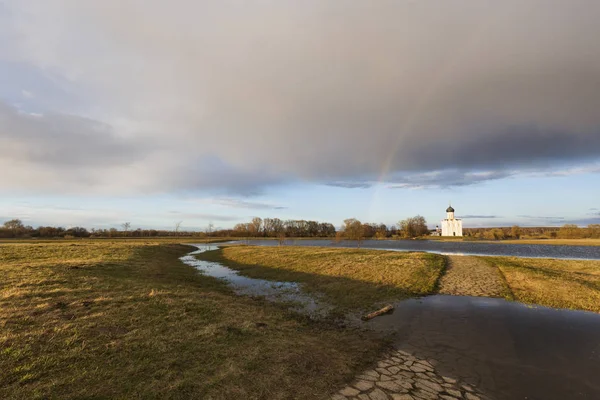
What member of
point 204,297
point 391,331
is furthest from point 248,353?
point 204,297

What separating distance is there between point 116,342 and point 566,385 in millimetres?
13065

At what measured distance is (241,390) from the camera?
647cm

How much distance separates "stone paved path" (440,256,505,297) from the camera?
62.5 feet

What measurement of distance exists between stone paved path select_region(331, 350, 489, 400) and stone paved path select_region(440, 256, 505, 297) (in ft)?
41.9

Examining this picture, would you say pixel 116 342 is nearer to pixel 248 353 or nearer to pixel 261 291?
pixel 248 353

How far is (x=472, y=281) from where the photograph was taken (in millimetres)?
21812

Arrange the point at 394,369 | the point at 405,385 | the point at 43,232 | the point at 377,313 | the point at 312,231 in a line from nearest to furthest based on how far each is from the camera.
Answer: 1. the point at 405,385
2. the point at 394,369
3. the point at 377,313
4. the point at 43,232
5. the point at 312,231

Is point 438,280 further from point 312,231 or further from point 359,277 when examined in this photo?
point 312,231

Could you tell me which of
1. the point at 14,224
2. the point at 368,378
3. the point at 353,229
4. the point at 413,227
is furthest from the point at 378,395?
the point at 14,224

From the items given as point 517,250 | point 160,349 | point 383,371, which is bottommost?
point 517,250

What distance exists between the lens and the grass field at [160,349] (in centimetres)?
636

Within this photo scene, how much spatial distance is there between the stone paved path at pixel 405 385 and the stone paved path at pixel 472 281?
41.9 feet

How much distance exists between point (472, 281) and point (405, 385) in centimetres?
1809

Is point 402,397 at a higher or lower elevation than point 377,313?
higher
